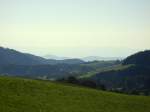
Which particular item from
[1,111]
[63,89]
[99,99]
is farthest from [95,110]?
[1,111]

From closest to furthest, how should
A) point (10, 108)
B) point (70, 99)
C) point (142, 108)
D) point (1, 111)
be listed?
point (1, 111)
point (10, 108)
point (70, 99)
point (142, 108)

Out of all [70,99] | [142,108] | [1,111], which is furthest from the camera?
[142,108]

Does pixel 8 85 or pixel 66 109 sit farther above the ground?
pixel 8 85

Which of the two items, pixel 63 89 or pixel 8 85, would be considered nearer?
pixel 8 85

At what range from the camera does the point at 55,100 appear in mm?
45250

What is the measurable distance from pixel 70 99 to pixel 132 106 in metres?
12.5

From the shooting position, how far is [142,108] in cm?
5216

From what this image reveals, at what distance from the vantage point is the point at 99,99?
5241 cm

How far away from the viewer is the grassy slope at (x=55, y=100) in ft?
129

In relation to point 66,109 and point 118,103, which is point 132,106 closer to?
point 118,103

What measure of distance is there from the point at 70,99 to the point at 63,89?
6729 millimetres

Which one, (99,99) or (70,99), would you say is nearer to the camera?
(70,99)

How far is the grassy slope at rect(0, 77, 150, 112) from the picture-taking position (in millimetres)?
39344

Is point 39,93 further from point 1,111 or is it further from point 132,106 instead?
point 132,106
